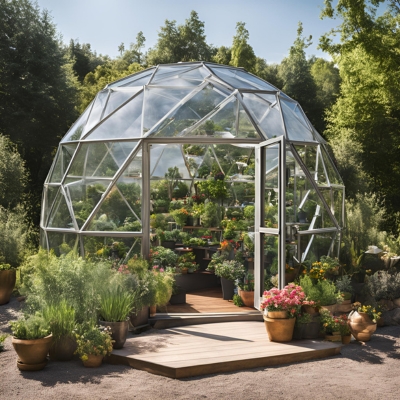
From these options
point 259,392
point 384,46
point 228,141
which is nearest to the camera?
point 259,392

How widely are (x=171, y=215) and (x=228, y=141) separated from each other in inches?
192

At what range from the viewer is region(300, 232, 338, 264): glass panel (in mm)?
11094

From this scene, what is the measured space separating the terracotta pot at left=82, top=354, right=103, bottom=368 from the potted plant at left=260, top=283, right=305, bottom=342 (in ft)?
8.81

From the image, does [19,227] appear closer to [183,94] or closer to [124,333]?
[183,94]

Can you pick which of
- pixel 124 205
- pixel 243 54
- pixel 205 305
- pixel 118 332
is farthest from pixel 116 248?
pixel 243 54

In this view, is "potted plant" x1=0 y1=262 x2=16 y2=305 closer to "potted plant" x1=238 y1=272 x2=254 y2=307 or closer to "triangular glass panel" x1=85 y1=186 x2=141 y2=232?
"triangular glass panel" x1=85 y1=186 x2=141 y2=232

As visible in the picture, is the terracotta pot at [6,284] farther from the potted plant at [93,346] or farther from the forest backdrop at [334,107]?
the potted plant at [93,346]

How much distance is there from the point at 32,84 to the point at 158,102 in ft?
44.6

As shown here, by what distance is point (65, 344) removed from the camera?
25.6ft

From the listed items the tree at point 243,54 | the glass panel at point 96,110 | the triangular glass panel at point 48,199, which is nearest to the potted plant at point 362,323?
the glass panel at point 96,110

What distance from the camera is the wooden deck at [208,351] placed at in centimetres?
739

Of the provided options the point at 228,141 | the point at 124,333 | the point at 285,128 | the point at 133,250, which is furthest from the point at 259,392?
the point at 285,128

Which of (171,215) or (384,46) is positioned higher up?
(384,46)

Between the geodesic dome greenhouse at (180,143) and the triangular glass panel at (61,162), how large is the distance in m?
0.02
